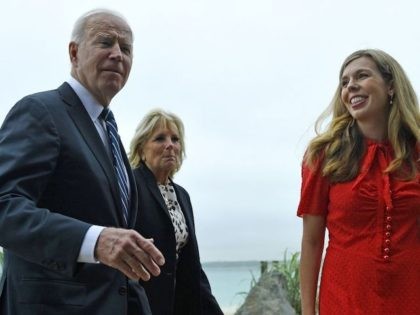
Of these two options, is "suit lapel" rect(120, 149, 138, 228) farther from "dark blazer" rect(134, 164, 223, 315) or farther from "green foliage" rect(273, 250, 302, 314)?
"green foliage" rect(273, 250, 302, 314)

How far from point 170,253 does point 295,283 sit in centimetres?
351

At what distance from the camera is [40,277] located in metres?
1.75

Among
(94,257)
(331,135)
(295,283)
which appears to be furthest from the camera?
(295,283)

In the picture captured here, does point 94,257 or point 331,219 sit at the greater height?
point 331,219

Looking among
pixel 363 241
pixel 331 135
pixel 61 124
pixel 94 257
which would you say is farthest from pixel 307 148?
pixel 94 257

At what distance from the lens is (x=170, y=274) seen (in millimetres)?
3193

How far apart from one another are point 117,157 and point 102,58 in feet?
1.05

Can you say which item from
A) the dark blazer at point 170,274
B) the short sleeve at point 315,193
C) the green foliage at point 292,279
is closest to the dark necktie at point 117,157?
the short sleeve at point 315,193

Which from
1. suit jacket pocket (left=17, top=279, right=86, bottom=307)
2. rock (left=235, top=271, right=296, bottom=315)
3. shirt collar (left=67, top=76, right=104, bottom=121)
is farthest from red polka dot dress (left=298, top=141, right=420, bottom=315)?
rock (left=235, top=271, right=296, bottom=315)

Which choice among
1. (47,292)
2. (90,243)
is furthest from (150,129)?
(90,243)

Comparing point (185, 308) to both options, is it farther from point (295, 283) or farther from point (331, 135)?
point (295, 283)

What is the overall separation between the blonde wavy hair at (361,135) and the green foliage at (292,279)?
3.74 m

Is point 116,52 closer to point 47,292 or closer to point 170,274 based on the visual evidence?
point 47,292

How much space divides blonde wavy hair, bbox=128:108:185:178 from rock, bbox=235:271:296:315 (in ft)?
7.86
